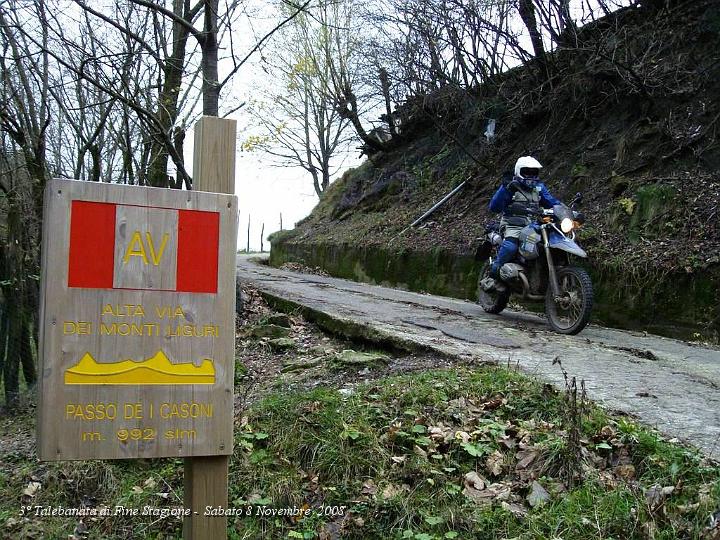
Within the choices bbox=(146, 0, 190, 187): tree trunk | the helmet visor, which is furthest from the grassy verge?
bbox=(146, 0, 190, 187): tree trunk

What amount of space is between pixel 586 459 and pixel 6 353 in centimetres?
568

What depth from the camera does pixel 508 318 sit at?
304 inches

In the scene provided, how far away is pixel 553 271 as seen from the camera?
6.68 m

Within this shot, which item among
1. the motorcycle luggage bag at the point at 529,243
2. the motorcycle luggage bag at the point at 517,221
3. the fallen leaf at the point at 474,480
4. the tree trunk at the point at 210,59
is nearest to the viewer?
the fallen leaf at the point at 474,480

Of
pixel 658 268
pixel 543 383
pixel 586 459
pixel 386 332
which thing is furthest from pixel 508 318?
pixel 586 459

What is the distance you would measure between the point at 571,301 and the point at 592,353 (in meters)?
1.25

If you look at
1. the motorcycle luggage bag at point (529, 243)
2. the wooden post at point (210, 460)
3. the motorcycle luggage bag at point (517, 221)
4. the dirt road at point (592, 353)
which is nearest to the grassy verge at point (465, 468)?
the dirt road at point (592, 353)

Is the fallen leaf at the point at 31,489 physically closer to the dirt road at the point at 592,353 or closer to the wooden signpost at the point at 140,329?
the wooden signpost at the point at 140,329

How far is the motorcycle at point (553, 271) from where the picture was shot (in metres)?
6.39

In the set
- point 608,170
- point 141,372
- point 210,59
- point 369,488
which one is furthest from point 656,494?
point 608,170

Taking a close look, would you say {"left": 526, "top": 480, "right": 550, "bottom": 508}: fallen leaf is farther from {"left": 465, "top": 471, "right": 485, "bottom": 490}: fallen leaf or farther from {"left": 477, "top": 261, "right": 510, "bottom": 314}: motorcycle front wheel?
{"left": 477, "top": 261, "right": 510, "bottom": 314}: motorcycle front wheel

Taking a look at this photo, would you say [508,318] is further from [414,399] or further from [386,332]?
[414,399]

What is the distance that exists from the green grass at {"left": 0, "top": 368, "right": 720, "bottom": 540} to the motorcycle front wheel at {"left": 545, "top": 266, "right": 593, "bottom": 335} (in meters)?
2.42

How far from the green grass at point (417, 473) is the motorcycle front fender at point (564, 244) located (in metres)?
2.76
